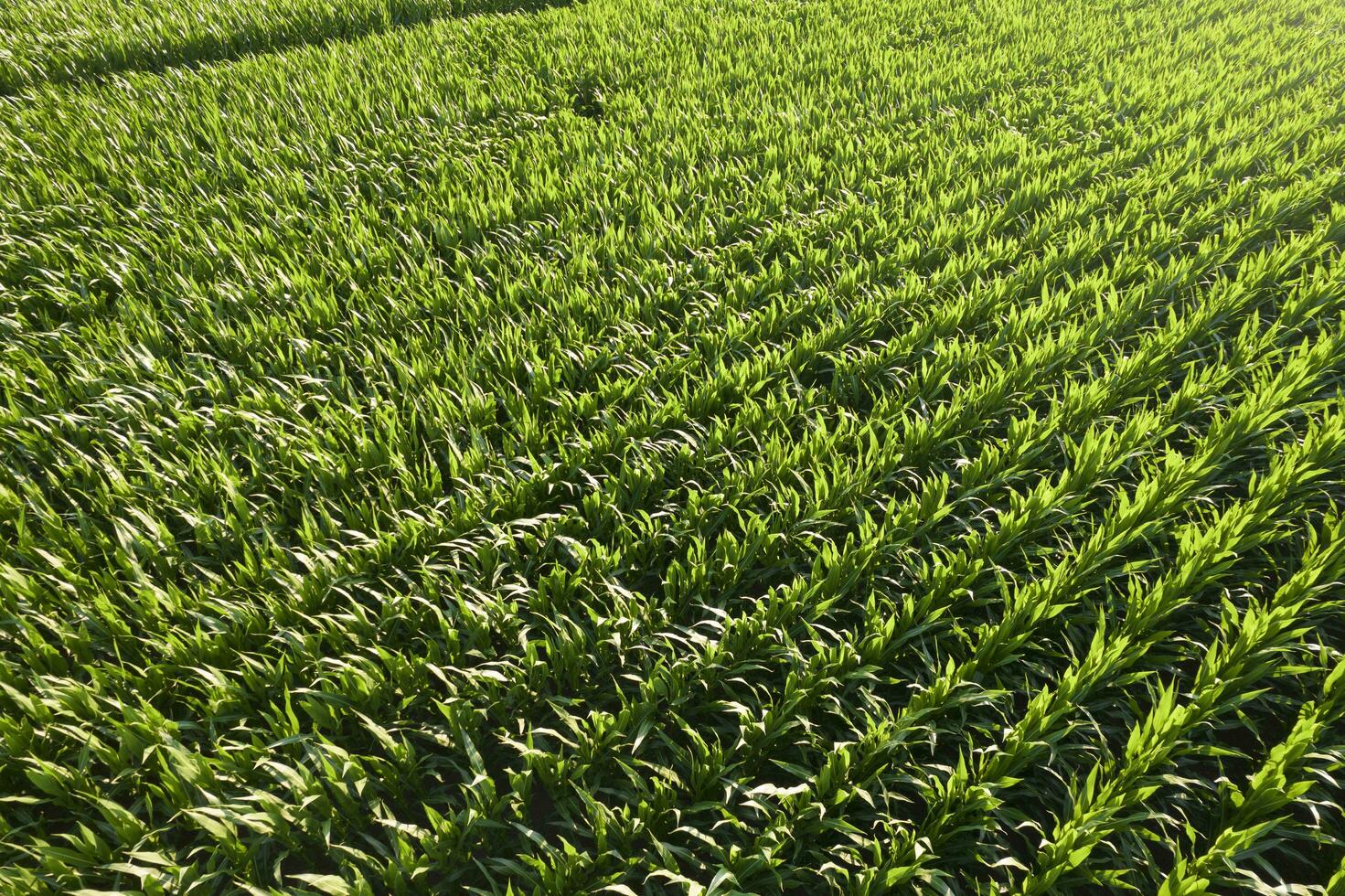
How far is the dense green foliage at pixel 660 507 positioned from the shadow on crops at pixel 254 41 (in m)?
0.99

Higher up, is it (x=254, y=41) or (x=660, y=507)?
(x=254, y=41)

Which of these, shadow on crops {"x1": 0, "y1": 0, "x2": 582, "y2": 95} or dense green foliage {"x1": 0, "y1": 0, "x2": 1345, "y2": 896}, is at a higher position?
shadow on crops {"x1": 0, "y1": 0, "x2": 582, "y2": 95}

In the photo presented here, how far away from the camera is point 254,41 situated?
5.74 m

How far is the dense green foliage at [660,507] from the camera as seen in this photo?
4.94 feet

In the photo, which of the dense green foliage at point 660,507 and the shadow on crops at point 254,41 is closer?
the dense green foliage at point 660,507

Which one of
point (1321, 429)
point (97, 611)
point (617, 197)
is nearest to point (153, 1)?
point (617, 197)

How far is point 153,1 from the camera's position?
6.09 meters

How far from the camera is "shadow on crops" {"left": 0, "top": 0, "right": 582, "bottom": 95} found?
16.6 feet

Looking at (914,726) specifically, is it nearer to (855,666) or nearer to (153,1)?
(855,666)

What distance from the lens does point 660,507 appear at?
7.25ft

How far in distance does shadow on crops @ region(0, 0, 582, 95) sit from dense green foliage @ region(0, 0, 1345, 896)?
991mm

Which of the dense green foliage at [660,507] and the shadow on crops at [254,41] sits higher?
the shadow on crops at [254,41]

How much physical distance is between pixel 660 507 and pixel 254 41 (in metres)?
5.80

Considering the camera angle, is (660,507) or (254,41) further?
(254,41)
